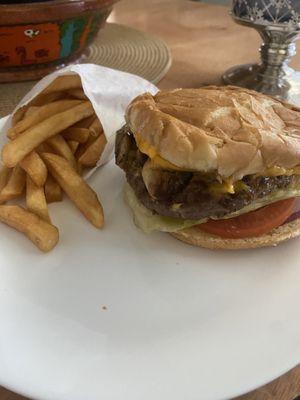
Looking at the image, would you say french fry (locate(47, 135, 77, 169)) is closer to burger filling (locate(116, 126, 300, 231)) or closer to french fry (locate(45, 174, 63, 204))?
french fry (locate(45, 174, 63, 204))

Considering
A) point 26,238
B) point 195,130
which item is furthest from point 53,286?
point 195,130

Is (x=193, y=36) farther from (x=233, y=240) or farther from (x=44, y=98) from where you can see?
(x=233, y=240)

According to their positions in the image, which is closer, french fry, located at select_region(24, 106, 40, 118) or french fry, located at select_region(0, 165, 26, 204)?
french fry, located at select_region(0, 165, 26, 204)

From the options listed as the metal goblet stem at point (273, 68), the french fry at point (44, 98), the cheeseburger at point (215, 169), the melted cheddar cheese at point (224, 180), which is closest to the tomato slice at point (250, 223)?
the cheeseburger at point (215, 169)

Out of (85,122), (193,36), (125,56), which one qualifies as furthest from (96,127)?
(193,36)

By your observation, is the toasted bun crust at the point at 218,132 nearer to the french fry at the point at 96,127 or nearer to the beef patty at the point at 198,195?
the beef patty at the point at 198,195

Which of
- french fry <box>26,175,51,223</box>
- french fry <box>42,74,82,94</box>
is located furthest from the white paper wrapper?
french fry <box>26,175,51,223</box>
